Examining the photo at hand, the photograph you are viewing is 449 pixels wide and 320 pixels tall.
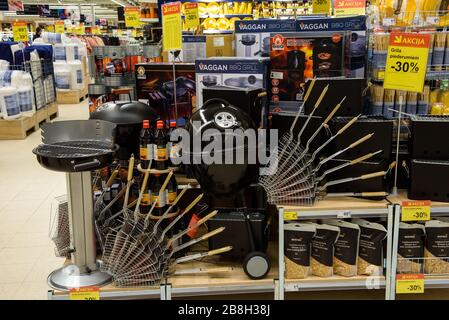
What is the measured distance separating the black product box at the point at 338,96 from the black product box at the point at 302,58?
270 millimetres

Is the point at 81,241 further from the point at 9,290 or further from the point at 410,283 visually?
the point at 410,283

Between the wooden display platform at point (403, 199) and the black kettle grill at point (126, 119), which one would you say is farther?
the black kettle grill at point (126, 119)

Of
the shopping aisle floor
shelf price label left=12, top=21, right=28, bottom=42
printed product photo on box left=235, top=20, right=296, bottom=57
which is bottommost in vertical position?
the shopping aisle floor

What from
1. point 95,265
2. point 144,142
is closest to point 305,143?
point 144,142

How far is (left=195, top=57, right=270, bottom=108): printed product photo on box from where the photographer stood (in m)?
3.00

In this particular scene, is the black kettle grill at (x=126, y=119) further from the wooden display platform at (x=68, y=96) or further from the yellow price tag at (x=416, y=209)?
the wooden display platform at (x=68, y=96)

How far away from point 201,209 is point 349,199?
806mm

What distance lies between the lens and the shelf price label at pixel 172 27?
10.5ft

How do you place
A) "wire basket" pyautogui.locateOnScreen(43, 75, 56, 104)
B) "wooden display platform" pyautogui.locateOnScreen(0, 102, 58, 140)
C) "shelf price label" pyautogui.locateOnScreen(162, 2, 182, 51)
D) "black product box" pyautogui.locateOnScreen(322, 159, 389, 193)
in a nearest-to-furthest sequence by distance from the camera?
"black product box" pyautogui.locateOnScreen(322, 159, 389, 193) < "shelf price label" pyautogui.locateOnScreen(162, 2, 182, 51) < "wooden display platform" pyautogui.locateOnScreen(0, 102, 58, 140) < "wire basket" pyautogui.locateOnScreen(43, 75, 56, 104)

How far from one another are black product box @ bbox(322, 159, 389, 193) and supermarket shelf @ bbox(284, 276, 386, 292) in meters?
0.45

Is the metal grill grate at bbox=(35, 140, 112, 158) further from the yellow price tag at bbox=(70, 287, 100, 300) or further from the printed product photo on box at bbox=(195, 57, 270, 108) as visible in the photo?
the printed product photo on box at bbox=(195, 57, 270, 108)

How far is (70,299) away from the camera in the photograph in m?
2.45

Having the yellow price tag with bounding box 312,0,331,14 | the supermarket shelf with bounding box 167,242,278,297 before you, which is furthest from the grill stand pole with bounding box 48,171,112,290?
the yellow price tag with bounding box 312,0,331,14

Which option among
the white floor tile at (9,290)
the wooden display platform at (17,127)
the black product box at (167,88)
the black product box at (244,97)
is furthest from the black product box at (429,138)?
the wooden display platform at (17,127)
